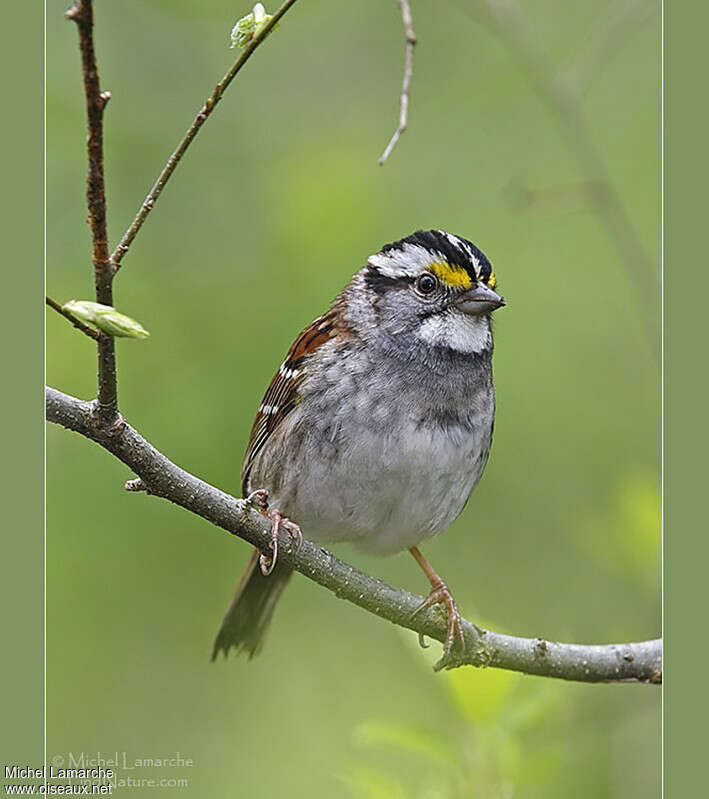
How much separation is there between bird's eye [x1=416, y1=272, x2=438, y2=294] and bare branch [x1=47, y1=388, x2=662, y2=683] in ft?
2.54

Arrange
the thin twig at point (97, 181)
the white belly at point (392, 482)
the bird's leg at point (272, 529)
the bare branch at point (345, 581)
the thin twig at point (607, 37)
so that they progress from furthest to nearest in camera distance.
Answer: the thin twig at point (607, 37) → the white belly at point (392, 482) → the bird's leg at point (272, 529) → the bare branch at point (345, 581) → the thin twig at point (97, 181)

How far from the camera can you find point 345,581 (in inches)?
95.7

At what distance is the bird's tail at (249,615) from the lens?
3264 millimetres

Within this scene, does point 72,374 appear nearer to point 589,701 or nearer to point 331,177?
point 331,177

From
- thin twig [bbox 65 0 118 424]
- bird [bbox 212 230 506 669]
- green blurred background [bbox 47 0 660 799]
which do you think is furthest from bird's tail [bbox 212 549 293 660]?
thin twig [bbox 65 0 118 424]

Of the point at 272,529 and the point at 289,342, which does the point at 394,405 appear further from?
the point at 289,342

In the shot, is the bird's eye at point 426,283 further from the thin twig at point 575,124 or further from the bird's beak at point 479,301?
the thin twig at point 575,124

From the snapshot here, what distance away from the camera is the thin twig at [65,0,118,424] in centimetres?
152

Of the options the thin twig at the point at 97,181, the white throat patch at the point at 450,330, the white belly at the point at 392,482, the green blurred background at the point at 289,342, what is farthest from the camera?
the green blurred background at the point at 289,342

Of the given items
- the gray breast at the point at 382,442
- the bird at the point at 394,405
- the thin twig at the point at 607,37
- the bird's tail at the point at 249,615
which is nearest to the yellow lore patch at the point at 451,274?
the bird at the point at 394,405

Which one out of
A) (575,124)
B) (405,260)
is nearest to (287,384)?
(405,260)

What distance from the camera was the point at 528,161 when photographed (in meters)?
4.13

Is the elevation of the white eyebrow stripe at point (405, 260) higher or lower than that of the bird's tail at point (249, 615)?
higher

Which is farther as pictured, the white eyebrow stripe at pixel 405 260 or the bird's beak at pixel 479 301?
the white eyebrow stripe at pixel 405 260
